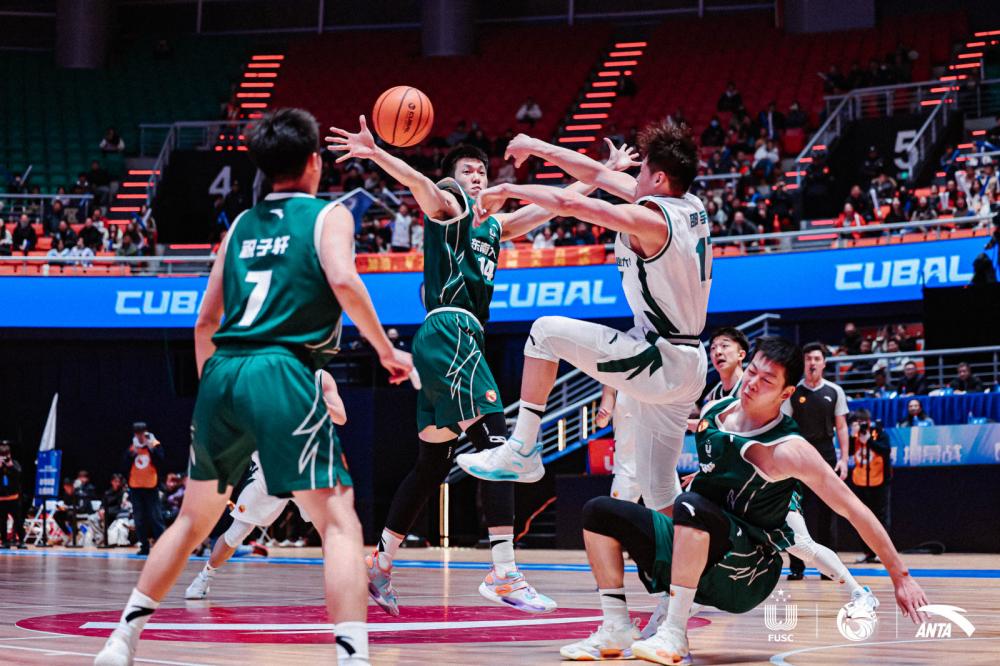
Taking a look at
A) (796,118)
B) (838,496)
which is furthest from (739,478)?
(796,118)

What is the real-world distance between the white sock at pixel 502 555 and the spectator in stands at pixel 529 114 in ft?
79.4

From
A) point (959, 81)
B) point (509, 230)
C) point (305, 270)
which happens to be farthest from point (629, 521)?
point (959, 81)

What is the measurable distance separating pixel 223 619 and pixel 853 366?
14.0 metres

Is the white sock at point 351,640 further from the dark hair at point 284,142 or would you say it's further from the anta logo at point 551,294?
the anta logo at point 551,294

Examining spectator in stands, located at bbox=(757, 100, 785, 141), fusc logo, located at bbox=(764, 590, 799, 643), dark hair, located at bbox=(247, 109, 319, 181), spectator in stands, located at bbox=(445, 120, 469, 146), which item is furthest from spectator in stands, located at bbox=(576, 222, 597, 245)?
dark hair, located at bbox=(247, 109, 319, 181)

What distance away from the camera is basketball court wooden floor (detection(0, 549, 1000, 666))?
5152mm

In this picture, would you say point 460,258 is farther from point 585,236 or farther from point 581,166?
point 585,236

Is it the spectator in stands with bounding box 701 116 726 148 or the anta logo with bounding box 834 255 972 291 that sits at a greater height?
the spectator in stands with bounding box 701 116 726 148

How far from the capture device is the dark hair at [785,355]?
197 inches

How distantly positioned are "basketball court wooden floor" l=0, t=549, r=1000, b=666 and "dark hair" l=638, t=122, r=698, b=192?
2109mm

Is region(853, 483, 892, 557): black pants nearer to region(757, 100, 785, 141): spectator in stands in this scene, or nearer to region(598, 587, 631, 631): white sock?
region(598, 587, 631, 631): white sock

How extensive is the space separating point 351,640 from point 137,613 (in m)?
0.84

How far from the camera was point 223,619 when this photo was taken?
271 inches

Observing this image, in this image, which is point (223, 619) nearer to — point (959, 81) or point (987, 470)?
point (987, 470)
